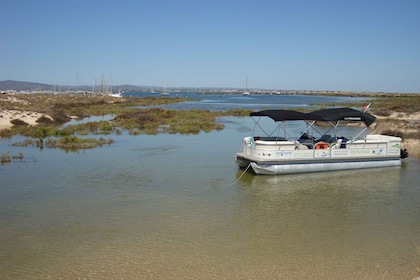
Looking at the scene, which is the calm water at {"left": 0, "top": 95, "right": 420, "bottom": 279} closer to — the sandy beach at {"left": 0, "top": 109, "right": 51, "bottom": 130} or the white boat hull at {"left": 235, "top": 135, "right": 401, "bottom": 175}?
the white boat hull at {"left": 235, "top": 135, "right": 401, "bottom": 175}

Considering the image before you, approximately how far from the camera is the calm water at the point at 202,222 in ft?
31.4

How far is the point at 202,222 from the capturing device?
1275cm

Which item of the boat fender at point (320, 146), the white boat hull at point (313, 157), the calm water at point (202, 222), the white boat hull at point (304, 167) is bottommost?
the calm water at point (202, 222)

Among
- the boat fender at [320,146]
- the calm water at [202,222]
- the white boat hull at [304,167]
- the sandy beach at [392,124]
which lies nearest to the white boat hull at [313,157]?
the white boat hull at [304,167]

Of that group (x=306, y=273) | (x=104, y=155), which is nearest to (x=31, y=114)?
(x=104, y=155)

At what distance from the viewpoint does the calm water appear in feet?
31.4

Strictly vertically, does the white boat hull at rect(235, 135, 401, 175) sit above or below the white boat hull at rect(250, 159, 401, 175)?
above

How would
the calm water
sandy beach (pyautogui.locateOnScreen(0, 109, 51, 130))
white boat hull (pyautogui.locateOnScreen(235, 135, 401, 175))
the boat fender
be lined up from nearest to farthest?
the calm water → white boat hull (pyautogui.locateOnScreen(235, 135, 401, 175)) → the boat fender → sandy beach (pyautogui.locateOnScreen(0, 109, 51, 130))

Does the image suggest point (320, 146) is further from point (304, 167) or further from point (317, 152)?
point (304, 167)

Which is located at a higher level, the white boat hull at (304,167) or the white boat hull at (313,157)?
the white boat hull at (313,157)

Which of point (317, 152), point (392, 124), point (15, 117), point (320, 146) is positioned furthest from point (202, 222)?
point (15, 117)

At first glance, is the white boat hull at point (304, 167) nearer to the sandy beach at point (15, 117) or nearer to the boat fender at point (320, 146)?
the boat fender at point (320, 146)

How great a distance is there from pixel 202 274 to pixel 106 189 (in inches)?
348

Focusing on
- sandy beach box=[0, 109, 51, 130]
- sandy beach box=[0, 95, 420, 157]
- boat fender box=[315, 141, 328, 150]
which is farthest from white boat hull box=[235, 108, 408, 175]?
sandy beach box=[0, 109, 51, 130]
